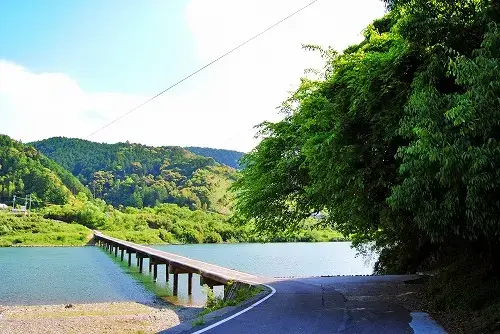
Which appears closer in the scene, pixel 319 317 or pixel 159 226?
pixel 319 317

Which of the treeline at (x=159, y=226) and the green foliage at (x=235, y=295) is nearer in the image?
the green foliage at (x=235, y=295)

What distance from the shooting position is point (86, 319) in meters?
17.3

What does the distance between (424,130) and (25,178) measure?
166m

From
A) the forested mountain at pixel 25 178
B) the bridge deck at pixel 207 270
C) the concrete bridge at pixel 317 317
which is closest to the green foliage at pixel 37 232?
the forested mountain at pixel 25 178

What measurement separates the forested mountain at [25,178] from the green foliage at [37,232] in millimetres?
41272

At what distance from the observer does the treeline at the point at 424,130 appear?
7363 mm

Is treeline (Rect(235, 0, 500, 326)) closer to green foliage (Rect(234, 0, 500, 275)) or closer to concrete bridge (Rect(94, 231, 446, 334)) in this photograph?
green foliage (Rect(234, 0, 500, 275))

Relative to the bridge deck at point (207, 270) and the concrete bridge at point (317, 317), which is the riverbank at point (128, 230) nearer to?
the bridge deck at point (207, 270)

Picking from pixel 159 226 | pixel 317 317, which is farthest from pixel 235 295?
pixel 159 226

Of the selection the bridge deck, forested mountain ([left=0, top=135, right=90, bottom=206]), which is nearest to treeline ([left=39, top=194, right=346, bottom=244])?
forested mountain ([left=0, top=135, right=90, bottom=206])

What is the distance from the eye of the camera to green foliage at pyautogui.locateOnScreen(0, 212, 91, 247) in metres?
93.8

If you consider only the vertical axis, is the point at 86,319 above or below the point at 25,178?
below

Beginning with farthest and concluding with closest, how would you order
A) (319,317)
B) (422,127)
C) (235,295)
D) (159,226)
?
(159,226)
(235,295)
(319,317)
(422,127)

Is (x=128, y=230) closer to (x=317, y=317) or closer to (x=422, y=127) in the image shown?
(x=317, y=317)
